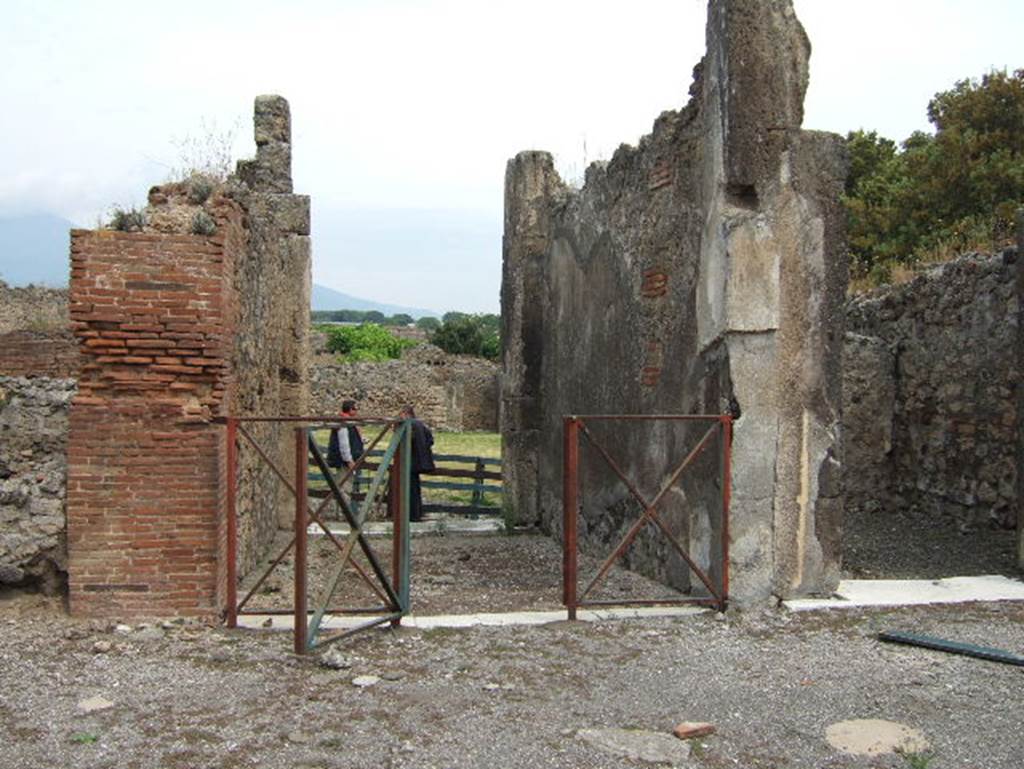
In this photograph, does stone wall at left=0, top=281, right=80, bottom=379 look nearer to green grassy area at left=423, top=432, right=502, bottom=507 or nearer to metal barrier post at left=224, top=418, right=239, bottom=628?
green grassy area at left=423, top=432, right=502, bottom=507

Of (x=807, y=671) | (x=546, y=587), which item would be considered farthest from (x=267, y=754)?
(x=546, y=587)

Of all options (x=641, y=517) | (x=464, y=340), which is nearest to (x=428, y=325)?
(x=464, y=340)

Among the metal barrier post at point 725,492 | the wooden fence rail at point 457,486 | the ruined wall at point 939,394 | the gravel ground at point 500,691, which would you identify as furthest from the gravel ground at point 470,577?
the ruined wall at point 939,394

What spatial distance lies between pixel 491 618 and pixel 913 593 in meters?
2.76

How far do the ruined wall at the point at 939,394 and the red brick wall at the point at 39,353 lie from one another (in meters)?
11.7

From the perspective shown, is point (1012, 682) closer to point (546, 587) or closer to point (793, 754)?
point (793, 754)

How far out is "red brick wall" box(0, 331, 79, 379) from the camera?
16.8 metres

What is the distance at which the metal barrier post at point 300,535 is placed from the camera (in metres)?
5.22

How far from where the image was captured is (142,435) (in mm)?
6125

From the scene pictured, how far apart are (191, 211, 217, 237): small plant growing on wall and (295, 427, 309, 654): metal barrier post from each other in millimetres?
1628

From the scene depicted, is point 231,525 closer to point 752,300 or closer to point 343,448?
point 752,300

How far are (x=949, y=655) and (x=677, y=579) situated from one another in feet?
6.60

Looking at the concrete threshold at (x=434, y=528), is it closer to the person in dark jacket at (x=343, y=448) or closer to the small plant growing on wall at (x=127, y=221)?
the person in dark jacket at (x=343, y=448)

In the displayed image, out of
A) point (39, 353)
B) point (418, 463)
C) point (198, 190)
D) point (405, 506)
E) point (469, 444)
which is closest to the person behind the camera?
point (405, 506)
